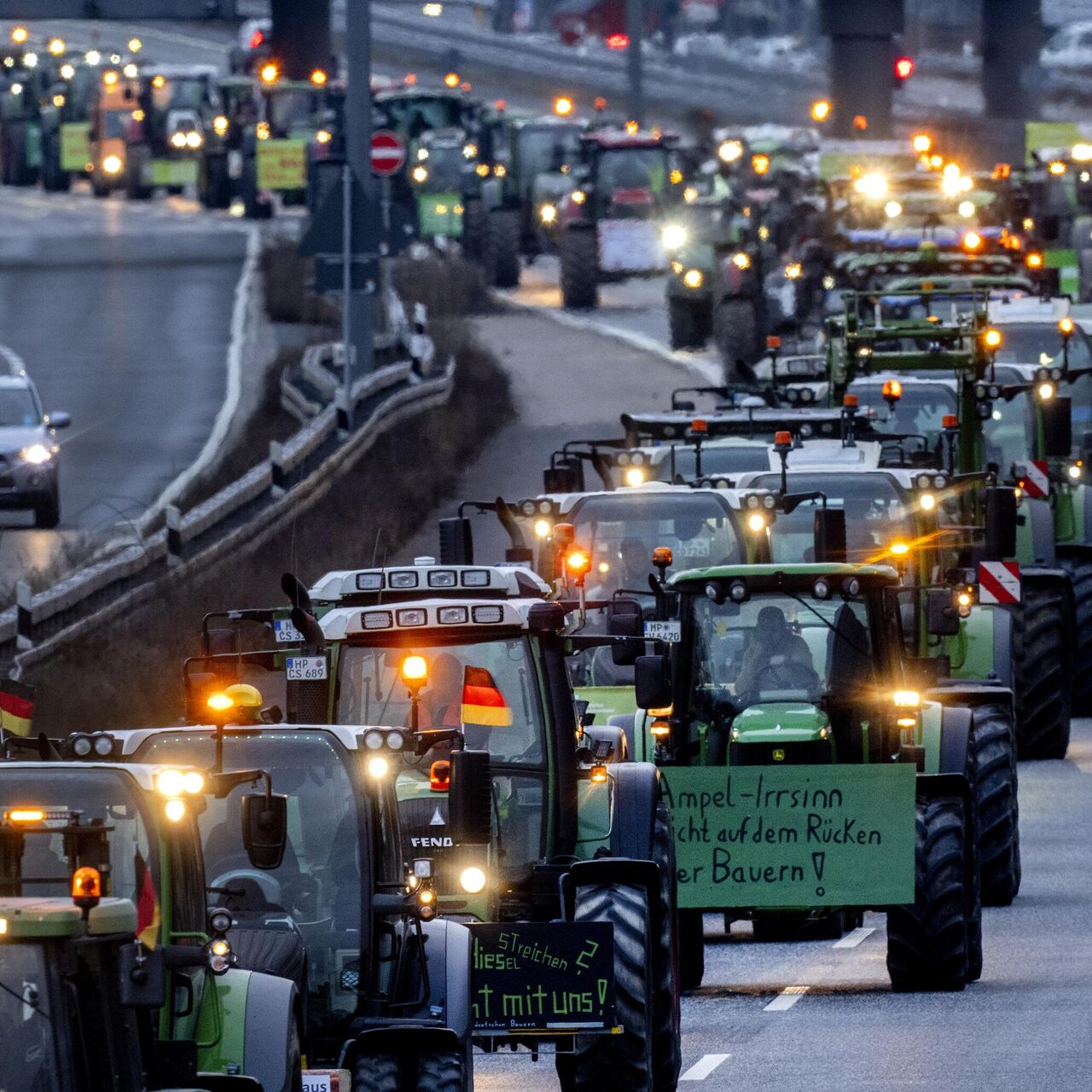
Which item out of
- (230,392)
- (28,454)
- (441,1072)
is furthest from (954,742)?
(230,392)

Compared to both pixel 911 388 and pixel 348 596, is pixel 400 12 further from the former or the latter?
pixel 348 596

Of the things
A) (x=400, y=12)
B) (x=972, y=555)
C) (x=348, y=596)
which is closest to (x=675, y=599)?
(x=348, y=596)

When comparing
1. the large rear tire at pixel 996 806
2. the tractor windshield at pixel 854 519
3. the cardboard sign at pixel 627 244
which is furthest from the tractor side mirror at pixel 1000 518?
the cardboard sign at pixel 627 244

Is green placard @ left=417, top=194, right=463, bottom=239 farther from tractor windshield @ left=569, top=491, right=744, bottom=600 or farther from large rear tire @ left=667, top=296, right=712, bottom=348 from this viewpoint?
tractor windshield @ left=569, top=491, right=744, bottom=600

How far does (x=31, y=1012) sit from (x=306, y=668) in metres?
5.40

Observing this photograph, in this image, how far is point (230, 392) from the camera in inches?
1825

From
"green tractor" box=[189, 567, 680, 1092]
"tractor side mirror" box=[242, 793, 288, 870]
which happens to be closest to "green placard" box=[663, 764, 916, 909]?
"green tractor" box=[189, 567, 680, 1092]

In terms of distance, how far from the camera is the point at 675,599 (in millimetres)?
17500

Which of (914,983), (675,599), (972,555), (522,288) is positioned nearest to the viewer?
(914,983)

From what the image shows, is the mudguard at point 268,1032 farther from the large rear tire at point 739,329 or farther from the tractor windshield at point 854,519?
the large rear tire at point 739,329

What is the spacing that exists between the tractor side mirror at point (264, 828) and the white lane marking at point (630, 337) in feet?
113

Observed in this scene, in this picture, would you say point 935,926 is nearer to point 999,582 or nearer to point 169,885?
point 169,885

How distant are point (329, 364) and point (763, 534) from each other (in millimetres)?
23188

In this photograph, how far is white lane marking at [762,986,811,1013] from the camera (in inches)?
631
